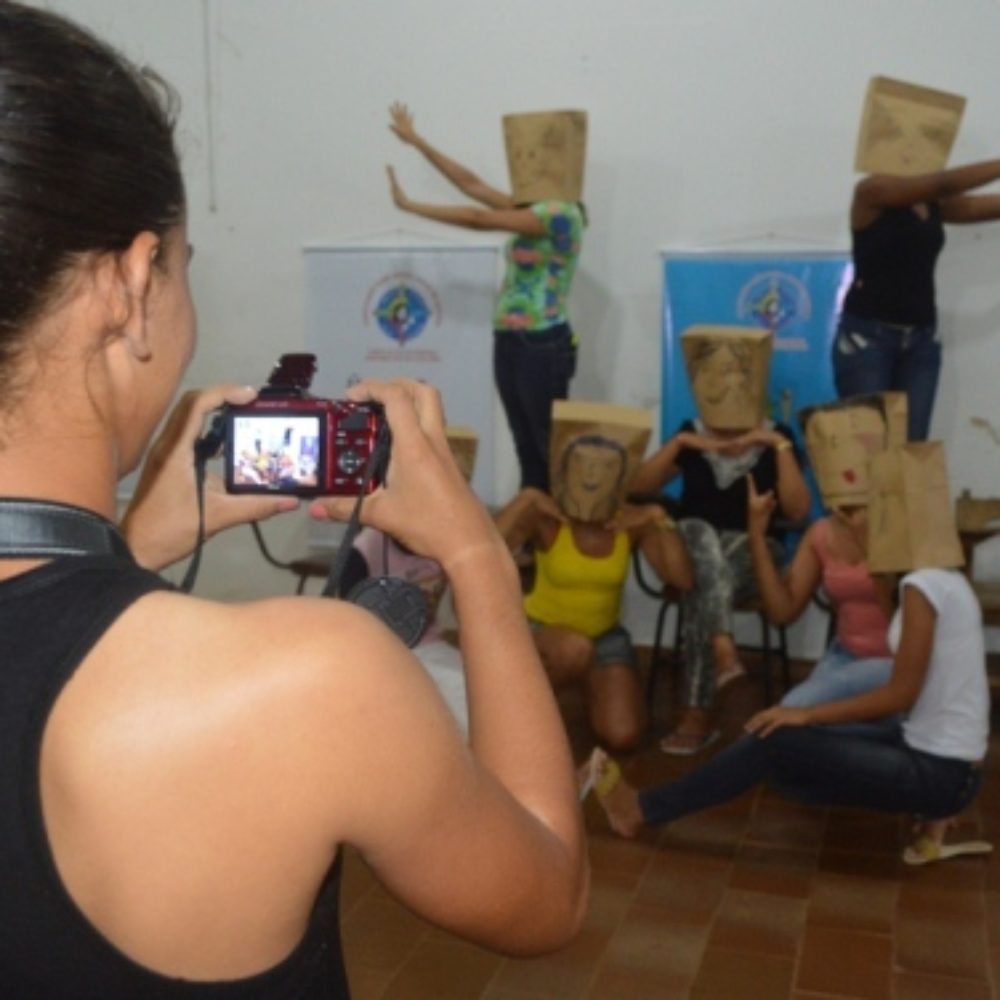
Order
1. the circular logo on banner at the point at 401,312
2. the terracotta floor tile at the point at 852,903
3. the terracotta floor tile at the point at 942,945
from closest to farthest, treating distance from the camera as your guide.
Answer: the terracotta floor tile at the point at 942,945, the terracotta floor tile at the point at 852,903, the circular logo on banner at the point at 401,312

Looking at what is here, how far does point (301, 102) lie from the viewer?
5.61 metres

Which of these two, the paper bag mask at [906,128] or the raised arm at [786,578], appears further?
the paper bag mask at [906,128]

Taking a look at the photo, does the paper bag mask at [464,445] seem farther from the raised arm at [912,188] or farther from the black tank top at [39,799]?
the black tank top at [39,799]

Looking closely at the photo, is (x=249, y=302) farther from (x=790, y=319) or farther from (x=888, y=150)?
(x=888, y=150)

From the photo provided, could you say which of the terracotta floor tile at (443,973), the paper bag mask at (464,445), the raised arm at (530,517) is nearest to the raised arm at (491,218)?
the paper bag mask at (464,445)

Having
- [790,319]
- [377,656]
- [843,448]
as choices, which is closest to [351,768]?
[377,656]

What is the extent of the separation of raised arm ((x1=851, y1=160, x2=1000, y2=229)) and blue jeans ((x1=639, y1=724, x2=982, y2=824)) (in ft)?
5.79

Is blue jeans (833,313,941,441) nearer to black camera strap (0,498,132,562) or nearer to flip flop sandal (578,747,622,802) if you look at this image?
flip flop sandal (578,747,622,802)

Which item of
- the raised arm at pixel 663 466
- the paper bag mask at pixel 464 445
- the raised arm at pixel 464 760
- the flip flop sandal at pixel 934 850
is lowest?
the flip flop sandal at pixel 934 850

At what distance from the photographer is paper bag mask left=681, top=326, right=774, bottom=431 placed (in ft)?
14.2

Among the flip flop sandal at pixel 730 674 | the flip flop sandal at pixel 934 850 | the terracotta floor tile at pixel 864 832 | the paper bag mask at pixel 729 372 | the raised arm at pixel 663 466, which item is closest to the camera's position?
the flip flop sandal at pixel 934 850

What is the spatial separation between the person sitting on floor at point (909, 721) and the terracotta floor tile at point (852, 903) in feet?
0.58

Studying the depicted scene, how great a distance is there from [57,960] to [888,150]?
3.98 m

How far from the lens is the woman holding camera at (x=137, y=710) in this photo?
624mm
